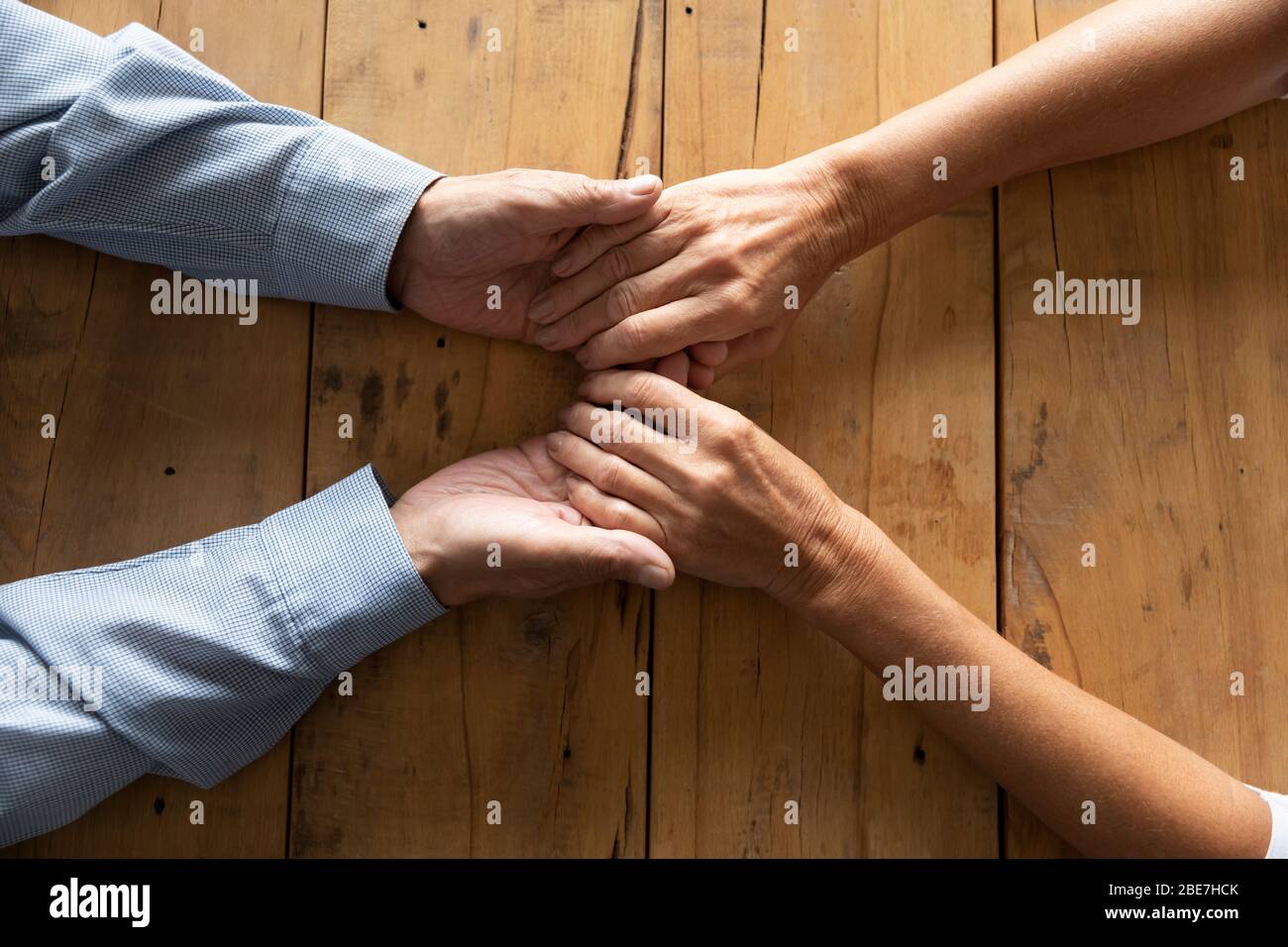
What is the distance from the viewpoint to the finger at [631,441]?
0.85 meters

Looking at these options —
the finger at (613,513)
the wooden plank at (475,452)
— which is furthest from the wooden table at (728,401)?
the finger at (613,513)

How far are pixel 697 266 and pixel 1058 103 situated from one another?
374mm

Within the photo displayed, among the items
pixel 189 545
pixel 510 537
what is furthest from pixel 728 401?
pixel 189 545

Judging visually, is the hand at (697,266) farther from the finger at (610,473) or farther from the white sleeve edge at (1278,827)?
the white sleeve edge at (1278,827)

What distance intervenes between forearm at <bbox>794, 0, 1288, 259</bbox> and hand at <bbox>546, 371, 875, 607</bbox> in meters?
0.23

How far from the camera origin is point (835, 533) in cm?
87

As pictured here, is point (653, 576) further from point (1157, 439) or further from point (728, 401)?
point (1157, 439)

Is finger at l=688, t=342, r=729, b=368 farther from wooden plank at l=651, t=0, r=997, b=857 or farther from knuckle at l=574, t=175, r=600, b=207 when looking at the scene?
knuckle at l=574, t=175, r=600, b=207

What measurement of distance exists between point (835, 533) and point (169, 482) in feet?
2.10

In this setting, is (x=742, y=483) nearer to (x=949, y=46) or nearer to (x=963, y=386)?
(x=963, y=386)

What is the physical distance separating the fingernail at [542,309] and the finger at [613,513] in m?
0.17

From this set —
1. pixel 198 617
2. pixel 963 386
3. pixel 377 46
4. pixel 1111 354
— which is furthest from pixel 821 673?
pixel 377 46

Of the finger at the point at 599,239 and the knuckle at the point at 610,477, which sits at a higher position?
the finger at the point at 599,239

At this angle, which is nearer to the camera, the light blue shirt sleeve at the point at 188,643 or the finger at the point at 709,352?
the light blue shirt sleeve at the point at 188,643
